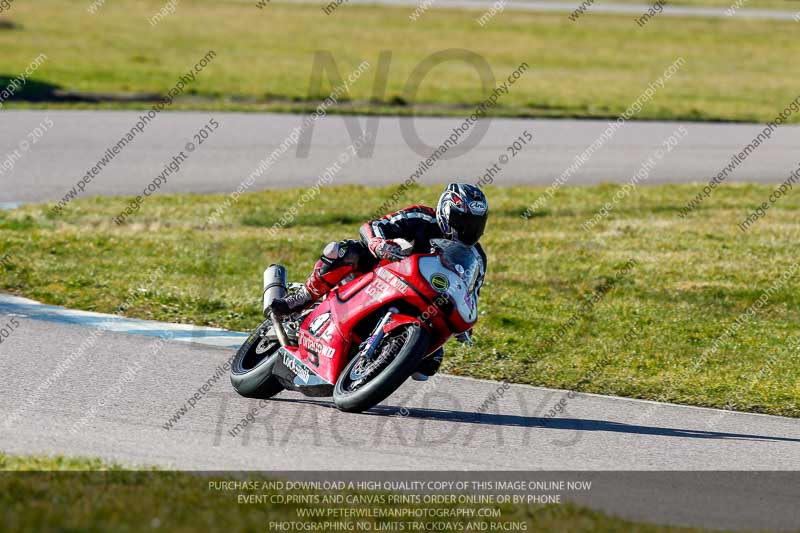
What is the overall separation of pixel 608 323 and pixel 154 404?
5.19 metres

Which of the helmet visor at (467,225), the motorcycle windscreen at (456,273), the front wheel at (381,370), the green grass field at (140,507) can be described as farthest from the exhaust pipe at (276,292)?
the green grass field at (140,507)

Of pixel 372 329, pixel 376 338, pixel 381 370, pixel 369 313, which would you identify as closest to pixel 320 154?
pixel 372 329

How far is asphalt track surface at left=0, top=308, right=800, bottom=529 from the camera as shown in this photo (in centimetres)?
674

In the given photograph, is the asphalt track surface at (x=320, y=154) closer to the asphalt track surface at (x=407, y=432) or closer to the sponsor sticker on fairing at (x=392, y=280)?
the asphalt track surface at (x=407, y=432)

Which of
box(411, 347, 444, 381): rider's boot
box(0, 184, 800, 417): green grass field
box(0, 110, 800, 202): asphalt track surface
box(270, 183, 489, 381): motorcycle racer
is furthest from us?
box(0, 110, 800, 202): asphalt track surface

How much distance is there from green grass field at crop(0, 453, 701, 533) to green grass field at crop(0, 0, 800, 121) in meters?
19.7

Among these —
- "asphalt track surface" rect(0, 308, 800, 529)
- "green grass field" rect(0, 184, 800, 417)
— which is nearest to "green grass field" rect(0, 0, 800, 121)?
"green grass field" rect(0, 184, 800, 417)

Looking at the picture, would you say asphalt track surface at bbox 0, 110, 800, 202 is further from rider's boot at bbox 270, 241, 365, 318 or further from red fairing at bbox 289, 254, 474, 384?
red fairing at bbox 289, 254, 474, 384

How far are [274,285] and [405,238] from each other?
115cm

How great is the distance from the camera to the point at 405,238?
8078 mm

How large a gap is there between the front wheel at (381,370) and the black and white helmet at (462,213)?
0.77m

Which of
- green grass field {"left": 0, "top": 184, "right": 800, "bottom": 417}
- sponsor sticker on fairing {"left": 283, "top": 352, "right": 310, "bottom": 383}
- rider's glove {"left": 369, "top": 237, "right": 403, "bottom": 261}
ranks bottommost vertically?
green grass field {"left": 0, "top": 184, "right": 800, "bottom": 417}

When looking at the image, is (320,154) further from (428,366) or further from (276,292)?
(428,366)

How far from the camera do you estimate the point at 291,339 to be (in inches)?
331
